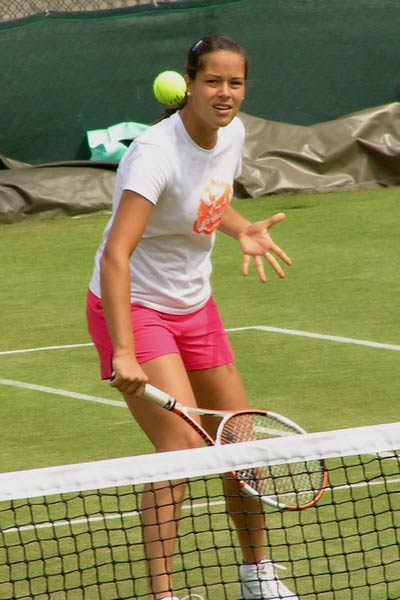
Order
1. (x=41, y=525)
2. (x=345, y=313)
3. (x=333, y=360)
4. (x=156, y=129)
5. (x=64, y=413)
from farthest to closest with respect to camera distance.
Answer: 1. (x=345, y=313)
2. (x=333, y=360)
3. (x=64, y=413)
4. (x=41, y=525)
5. (x=156, y=129)

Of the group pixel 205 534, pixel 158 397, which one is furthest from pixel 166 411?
pixel 205 534

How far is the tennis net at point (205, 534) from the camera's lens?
411 cm

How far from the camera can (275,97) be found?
15984 millimetres

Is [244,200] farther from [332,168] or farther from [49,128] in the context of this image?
[49,128]

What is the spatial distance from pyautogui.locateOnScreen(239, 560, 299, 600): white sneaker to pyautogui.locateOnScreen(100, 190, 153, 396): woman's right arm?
0.87m

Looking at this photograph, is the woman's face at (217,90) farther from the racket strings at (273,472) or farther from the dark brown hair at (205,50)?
A: the racket strings at (273,472)

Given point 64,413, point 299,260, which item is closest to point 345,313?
point 299,260

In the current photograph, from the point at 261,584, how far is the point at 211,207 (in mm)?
1305

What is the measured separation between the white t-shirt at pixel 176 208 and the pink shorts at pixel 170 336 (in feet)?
0.12

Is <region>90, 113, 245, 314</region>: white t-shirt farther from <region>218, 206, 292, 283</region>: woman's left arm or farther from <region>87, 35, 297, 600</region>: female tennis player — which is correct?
<region>218, 206, 292, 283</region>: woman's left arm

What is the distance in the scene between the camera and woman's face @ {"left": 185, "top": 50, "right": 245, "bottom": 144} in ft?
15.0

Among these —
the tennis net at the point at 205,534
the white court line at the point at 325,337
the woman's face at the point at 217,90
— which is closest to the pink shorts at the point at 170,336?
the tennis net at the point at 205,534

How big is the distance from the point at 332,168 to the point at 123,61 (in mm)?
2642

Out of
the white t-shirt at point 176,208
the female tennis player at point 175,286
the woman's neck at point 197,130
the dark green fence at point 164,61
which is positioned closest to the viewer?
the female tennis player at point 175,286
